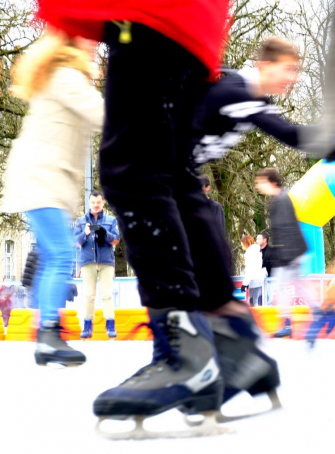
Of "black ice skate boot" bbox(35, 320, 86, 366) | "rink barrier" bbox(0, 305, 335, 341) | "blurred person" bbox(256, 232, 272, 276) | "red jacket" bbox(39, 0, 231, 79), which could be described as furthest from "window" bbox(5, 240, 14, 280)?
"red jacket" bbox(39, 0, 231, 79)

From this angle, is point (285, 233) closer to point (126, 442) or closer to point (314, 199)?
point (314, 199)

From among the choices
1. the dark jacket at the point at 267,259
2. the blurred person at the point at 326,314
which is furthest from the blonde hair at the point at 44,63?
the dark jacket at the point at 267,259

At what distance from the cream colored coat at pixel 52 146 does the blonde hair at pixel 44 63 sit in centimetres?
5

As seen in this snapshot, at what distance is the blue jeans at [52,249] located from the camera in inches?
124

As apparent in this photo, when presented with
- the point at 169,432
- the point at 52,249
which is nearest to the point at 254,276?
the point at 52,249

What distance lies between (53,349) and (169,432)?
4.17 feet

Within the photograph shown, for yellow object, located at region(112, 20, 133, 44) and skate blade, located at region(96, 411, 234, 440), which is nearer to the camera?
skate blade, located at region(96, 411, 234, 440)

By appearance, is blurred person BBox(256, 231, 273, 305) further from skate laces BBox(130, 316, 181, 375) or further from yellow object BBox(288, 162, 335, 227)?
skate laces BBox(130, 316, 181, 375)

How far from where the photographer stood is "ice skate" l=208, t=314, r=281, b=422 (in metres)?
1.76

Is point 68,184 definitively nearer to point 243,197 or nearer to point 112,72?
point 112,72

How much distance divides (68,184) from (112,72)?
1.64 m

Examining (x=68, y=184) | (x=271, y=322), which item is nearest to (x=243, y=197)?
(x=271, y=322)

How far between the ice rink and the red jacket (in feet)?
2.55

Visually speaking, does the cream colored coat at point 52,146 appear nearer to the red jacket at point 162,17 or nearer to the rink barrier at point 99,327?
the red jacket at point 162,17
